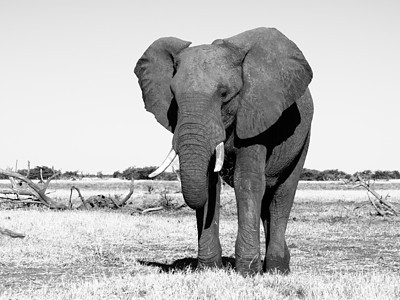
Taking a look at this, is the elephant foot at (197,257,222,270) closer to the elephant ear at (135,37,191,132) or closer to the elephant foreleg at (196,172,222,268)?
the elephant foreleg at (196,172,222,268)

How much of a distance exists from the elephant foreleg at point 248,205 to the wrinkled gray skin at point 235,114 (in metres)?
0.01

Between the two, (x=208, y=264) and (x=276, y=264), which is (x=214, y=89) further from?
(x=276, y=264)

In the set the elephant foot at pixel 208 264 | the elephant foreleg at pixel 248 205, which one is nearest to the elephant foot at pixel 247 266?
the elephant foreleg at pixel 248 205

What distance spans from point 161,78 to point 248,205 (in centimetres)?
209

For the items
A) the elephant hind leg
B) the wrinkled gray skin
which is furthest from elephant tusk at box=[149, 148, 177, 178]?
the elephant hind leg

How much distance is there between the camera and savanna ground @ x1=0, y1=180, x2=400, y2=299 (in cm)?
754

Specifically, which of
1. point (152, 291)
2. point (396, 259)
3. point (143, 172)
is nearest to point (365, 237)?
point (396, 259)

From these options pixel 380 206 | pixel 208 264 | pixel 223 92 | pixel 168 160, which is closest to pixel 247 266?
pixel 208 264

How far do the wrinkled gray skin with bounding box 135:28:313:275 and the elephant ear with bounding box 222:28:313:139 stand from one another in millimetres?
12

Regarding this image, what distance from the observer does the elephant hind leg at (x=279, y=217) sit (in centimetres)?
986

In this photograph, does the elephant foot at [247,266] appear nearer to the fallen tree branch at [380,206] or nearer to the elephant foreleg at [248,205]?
the elephant foreleg at [248,205]

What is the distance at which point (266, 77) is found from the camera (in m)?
8.80

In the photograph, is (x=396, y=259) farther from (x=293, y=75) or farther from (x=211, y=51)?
(x=211, y=51)

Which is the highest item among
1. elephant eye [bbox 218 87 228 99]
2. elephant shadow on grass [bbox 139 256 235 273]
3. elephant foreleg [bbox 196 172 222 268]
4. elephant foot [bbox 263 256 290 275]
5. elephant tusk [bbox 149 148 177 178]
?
elephant eye [bbox 218 87 228 99]
